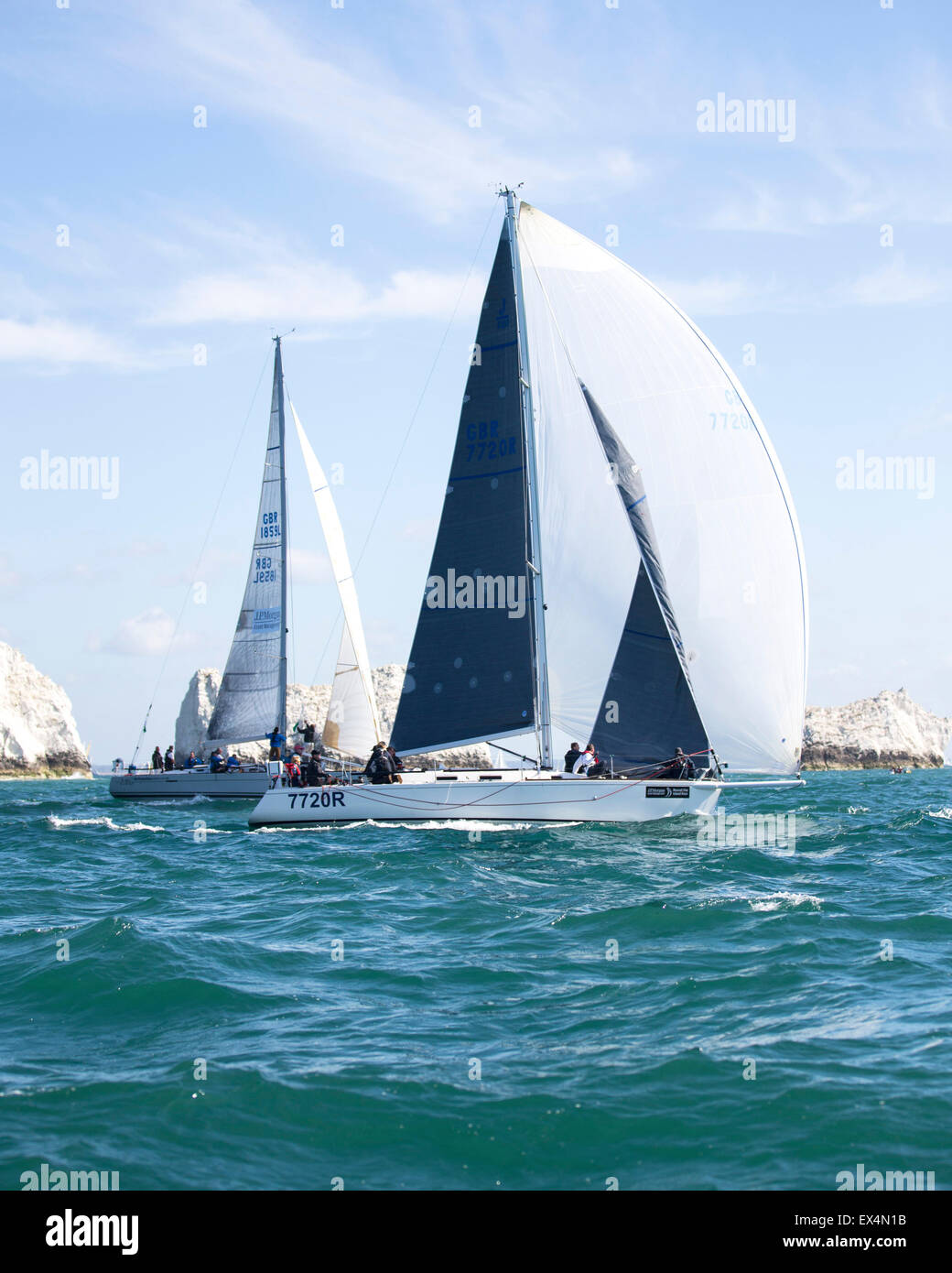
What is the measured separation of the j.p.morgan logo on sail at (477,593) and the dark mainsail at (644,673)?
7.82 ft

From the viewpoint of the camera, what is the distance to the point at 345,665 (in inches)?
1248

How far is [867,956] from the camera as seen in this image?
9445 millimetres

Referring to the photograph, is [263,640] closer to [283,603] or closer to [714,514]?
[283,603]

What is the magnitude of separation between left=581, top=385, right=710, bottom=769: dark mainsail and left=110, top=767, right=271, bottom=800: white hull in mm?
14777

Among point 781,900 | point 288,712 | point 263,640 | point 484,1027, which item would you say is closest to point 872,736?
point 288,712

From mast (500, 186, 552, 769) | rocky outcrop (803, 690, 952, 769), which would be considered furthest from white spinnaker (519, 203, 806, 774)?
rocky outcrop (803, 690, 952, 769)

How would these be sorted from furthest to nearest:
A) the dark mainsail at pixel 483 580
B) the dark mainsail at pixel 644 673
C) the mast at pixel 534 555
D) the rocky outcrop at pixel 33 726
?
the rocky outcrop at pixel 33 726 → the dark mainsail at pixel 483 580 → the mast at pixel 534 555 → the dark mainsail at pixel 644 673

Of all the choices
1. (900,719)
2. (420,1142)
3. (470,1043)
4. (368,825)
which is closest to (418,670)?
(368,825)

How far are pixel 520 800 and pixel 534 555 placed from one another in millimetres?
4704

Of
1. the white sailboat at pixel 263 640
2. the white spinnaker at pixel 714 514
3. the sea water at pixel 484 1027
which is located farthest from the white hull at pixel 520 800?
the white sailboat at pixel 263 640

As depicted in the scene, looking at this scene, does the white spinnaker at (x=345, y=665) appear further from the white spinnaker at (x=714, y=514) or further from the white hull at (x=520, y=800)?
the white spinnaker at (x=714, y=514)

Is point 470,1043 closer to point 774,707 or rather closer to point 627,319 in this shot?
point 774,707

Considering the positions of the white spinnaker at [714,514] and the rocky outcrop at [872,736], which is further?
the rocky outcrop at [872,736]

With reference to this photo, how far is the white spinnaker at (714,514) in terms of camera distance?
18.6 m
